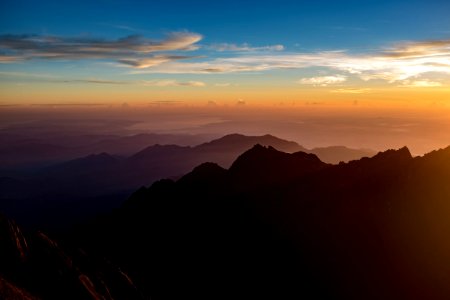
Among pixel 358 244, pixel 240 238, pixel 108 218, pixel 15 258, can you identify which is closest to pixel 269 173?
pixel 240 238

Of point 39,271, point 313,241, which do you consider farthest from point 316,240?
point 39,271

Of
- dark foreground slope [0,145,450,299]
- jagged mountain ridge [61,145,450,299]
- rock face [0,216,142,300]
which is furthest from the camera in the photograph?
jagged mountain ridge [61,145,450,299]

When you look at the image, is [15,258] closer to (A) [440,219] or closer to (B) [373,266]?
(B) [373,266]

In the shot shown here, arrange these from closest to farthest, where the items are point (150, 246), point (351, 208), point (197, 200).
→ 1. point (351, 208)
2. point (150, 246)
3. point (197, 200)

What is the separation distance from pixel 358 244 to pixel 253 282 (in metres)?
23.7

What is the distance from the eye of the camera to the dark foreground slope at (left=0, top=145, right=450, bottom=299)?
76.3 m

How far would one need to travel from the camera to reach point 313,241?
8356 centimetres

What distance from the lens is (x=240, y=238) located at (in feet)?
295

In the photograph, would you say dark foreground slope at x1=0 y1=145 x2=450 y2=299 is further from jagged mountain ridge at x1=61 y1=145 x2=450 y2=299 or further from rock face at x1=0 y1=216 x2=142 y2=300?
rock face at x1=0 y1=216 x2=142 y2=300

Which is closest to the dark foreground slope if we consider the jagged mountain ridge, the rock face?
the jagged mountain ridge

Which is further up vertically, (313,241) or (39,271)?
(39,271)

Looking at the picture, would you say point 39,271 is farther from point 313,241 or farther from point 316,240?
point 316,240

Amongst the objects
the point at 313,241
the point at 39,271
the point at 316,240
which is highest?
the point at 39,271

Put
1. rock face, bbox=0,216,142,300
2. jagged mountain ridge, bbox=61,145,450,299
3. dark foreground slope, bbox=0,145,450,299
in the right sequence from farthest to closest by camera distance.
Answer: jagged mountain ridge, bbox=61,145,450,299 → dark foreground slope, bbox=0,145,450,299 → rock face, bbox=0,216,142,300
